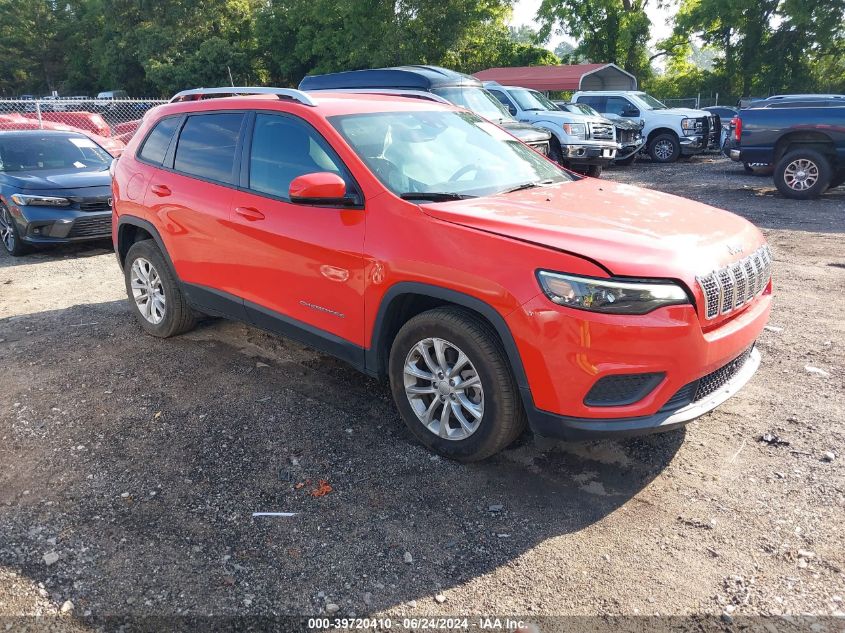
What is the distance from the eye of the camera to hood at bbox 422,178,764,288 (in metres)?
2.93

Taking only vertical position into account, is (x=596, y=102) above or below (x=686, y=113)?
above

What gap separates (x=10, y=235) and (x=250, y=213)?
597cm

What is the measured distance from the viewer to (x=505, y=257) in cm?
302

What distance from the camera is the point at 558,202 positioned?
367cm

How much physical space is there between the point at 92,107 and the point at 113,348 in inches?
830

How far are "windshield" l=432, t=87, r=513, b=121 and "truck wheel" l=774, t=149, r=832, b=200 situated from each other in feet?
15.8

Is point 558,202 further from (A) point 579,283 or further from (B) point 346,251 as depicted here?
(B) point 346,251

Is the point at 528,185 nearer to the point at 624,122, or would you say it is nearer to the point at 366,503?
the point at 366,503

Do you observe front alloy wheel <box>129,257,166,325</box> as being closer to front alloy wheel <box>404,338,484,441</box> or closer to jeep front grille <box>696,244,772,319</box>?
front alloy wheel <box>404,338,484,441</box>

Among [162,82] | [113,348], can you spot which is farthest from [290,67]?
[113,348]

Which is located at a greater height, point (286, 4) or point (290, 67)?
point (286, 4)

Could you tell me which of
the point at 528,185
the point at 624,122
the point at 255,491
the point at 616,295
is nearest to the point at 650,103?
the point at 624,122

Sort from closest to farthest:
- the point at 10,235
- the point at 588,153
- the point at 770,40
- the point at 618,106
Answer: the point at 10,235
the point at 588,153
the point at 618,106
the point at 770,40

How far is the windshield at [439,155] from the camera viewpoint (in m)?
3.74
